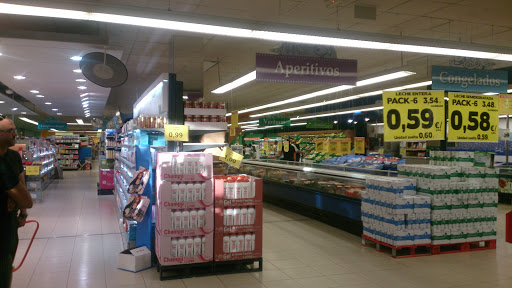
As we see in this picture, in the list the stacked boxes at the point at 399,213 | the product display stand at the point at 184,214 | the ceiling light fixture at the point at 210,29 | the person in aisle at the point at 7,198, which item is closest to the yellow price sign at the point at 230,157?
the product display stand at the point at 184,214

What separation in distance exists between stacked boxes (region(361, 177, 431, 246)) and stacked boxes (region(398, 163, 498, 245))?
0.60 ft

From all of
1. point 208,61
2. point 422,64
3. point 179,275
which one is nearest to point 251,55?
point 208,61

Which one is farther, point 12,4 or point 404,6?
point 404,6

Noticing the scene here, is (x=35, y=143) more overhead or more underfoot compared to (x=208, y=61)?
more underfoot

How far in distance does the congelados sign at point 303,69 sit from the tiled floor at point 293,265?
107 inches

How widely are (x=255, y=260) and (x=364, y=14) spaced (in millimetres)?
4610

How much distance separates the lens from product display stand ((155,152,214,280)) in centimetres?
486

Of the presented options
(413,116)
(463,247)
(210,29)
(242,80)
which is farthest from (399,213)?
(242,80)

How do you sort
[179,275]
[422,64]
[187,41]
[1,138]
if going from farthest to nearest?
[422,64], [187,41], [179,275], [1,138]

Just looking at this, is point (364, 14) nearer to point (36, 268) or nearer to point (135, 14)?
point (135, 14)

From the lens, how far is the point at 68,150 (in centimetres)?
2416

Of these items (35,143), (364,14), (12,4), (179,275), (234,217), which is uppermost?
(364,14)

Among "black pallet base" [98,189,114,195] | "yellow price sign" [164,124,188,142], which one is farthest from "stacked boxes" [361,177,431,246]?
"black pallet base" [98,189,114,195]

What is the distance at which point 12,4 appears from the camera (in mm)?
4051
